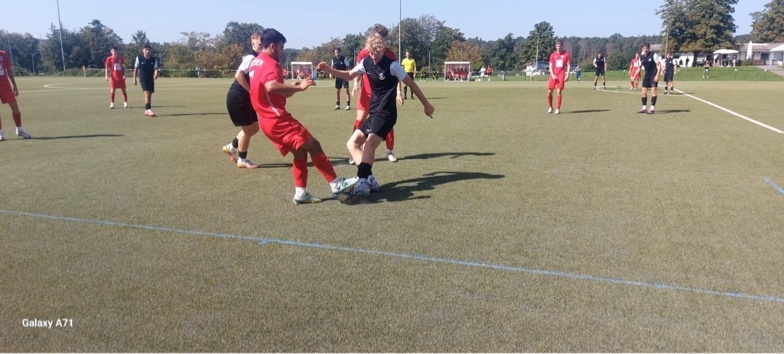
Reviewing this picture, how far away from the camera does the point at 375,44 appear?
6078 millimetres

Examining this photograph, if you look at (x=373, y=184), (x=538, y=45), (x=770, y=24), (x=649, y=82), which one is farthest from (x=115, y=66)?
(x=770, y=24)

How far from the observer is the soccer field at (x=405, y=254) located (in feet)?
10.4

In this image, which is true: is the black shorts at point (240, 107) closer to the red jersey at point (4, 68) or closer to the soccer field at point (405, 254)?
the soccer field at point (405, 254)

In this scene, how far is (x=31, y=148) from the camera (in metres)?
9.91

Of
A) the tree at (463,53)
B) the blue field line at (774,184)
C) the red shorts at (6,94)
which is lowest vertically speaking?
the blue field line at (774,184)

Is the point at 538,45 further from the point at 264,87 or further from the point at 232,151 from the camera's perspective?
the point at 264,87

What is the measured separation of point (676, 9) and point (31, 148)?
324ft

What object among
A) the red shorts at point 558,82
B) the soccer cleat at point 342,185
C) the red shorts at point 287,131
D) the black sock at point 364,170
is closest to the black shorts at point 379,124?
the black sock at point 364,170

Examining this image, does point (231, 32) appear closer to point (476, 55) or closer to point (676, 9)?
point (476, 55)

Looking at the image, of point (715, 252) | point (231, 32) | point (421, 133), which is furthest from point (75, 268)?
point (231, 32)

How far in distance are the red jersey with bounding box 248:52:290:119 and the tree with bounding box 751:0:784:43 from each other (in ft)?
418

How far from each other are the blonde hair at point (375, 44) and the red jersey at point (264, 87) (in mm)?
1154

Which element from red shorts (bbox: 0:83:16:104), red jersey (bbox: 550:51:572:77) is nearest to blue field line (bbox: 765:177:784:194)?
red jersey (bbox: 550:51:572:77)

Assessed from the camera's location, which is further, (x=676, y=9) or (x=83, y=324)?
(x=676, y=9)
